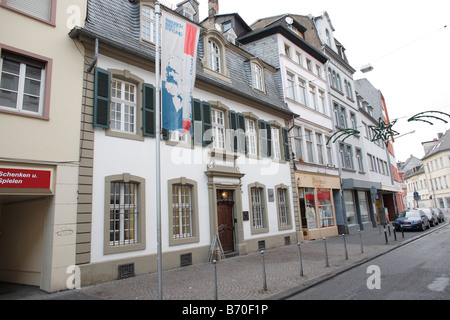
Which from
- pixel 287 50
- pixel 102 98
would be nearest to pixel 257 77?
pixel 287 50

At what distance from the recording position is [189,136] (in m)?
12.5

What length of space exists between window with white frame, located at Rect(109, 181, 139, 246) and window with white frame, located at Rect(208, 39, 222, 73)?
7504mm

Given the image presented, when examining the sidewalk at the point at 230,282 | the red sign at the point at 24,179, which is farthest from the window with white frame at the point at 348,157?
the red sign at the point at 24,179

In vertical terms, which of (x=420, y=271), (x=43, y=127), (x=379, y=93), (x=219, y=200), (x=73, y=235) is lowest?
(x=420, y=271)

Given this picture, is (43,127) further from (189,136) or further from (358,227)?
(358,227)

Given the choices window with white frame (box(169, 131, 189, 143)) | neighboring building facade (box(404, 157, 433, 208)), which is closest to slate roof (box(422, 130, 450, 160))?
neighboring building facade (box(404, 157, 433, 208))

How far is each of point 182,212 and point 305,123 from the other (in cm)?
1222

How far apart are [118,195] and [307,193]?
42.6 ft

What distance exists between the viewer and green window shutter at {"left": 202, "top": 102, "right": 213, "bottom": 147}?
513 inches

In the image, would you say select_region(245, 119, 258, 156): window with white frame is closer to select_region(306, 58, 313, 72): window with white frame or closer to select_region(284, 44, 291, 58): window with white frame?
select_region(284, 44, 291, 58): window with white frame

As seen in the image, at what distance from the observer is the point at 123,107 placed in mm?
10539

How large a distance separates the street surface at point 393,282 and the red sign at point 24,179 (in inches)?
271
